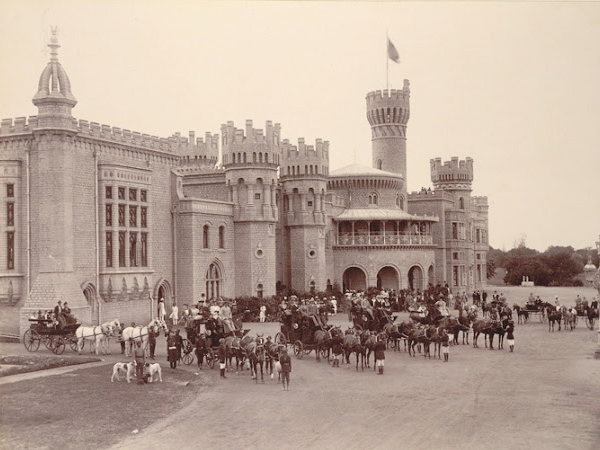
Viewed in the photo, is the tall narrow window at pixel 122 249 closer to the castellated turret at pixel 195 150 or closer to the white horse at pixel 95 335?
the white horse at pixel 95 335

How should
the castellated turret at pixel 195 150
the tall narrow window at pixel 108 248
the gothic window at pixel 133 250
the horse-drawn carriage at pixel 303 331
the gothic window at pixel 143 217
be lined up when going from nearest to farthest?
the horse-drawn carriage at pixel 303 331, the tall narrow window at pixel 108 248, the gothic window at pixel 133 250, the gothic window at pixel 143 217, the castellated turret at pixel 195 150

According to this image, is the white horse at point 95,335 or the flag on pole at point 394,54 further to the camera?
the flag on pole at point 394,54

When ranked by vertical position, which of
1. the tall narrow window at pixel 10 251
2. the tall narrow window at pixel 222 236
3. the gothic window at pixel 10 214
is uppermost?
the gothic window at pixel 10 214

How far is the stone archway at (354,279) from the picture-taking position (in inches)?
2516

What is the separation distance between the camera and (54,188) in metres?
35.0

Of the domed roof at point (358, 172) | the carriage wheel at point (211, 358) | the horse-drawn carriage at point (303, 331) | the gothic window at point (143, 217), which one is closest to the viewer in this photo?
the carriage wheel at point (211, 358)

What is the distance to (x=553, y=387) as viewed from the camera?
2319 centimetres

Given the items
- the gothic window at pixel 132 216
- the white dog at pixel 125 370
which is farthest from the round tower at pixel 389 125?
the white dog at pixel 125 370

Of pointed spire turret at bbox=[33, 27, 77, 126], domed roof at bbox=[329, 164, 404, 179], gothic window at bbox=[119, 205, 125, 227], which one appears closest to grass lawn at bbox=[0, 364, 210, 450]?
pointed spire turret at bbox=[33, 27, 77, 126]

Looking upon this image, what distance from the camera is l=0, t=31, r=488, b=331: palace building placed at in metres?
35.1

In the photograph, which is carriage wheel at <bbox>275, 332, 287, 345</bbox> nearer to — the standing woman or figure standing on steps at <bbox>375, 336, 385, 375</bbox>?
figure standing on steps at <bbox>375, 336, 385, 375</bbox>

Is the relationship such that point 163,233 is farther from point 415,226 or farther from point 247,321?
point 415,226

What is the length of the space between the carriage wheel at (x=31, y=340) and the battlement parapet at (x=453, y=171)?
2121 inches

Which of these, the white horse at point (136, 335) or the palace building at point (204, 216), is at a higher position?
the palace building at point (204, 216)
